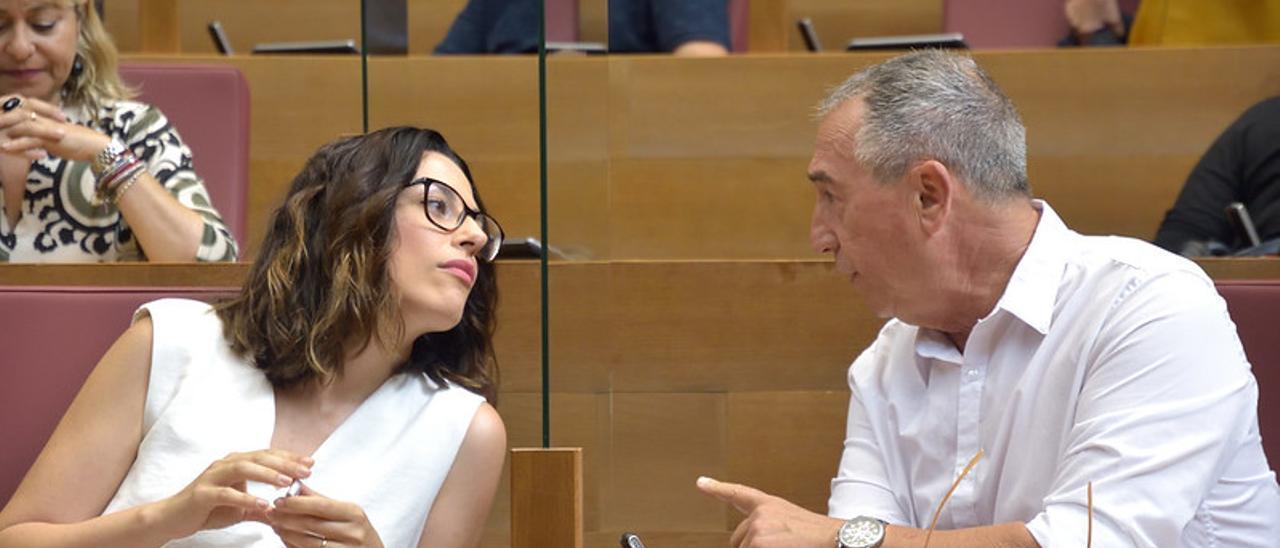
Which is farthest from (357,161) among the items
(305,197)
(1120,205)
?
(1120,205)

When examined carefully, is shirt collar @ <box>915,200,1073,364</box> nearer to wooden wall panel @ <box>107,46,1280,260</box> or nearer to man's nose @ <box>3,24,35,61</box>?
wooden wall panel @ <box>107,46,1280,260</box>

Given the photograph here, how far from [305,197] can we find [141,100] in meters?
0.62

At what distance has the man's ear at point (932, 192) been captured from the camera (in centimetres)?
93

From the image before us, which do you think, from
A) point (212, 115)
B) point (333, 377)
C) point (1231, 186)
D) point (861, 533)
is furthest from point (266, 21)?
point (861, 533)

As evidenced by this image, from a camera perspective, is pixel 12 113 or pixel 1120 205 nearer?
pixel 12 113

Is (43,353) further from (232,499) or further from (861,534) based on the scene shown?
(861,534)

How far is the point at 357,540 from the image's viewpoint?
2.72 feet

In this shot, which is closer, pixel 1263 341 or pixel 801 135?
pixel 1263 341

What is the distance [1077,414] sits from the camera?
2.91 ft

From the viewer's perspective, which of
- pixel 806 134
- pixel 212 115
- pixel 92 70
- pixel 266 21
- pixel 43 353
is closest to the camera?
pixel 43 353

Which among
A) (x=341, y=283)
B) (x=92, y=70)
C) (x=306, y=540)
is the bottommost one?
(x=306, y=540)

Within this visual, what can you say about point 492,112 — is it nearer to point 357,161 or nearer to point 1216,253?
point 357,161

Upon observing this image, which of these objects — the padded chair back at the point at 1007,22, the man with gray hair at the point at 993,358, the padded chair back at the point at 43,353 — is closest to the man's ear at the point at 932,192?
the man with gray hair at the point at 993,358

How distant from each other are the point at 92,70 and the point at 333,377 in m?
0.56
